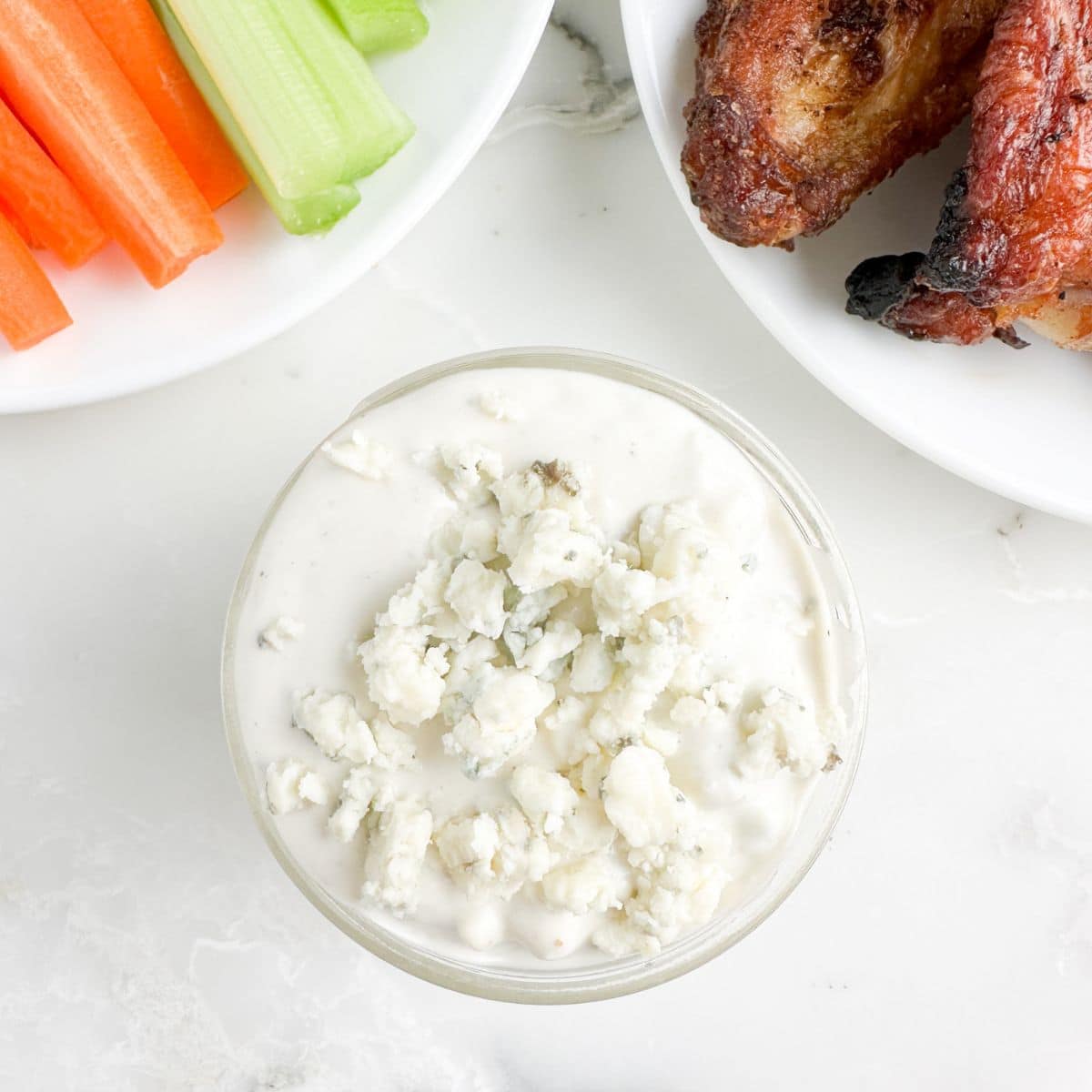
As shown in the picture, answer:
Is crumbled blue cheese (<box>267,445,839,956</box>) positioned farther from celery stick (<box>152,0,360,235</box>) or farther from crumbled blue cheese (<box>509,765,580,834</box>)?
celery stick (<box>152,0,360,235</box>)

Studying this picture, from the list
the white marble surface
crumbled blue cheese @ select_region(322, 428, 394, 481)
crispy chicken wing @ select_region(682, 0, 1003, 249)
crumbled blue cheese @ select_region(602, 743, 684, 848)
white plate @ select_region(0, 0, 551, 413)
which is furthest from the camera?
the white marble surface

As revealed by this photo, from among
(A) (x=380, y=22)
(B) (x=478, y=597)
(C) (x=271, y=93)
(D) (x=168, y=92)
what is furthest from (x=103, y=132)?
(B) (x=478, y=597)

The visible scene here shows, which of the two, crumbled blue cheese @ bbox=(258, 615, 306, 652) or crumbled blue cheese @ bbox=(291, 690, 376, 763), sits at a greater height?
crumbled blue cheese @ bbox=(258, 615, 306, 652)

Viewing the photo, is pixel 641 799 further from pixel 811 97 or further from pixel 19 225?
pixel 19 225

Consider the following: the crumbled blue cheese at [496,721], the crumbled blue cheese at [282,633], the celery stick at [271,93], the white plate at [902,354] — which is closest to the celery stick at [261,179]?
the celery stick at [271,93]

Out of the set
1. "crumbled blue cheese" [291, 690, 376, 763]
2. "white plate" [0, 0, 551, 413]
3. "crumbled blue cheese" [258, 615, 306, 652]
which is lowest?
"crumbled blue cheese" [291, 690, 376, 763]

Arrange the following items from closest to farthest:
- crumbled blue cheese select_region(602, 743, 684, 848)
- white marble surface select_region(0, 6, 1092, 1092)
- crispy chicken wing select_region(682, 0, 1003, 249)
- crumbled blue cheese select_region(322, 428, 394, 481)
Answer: crumbled blue cheese select_region(602, 743, 684, 848) → crumbled blue cheese select_region(322, 428, 394, 481) → crispy chicken wing select_region(682, 0, 1003, 249) → white marble surface select_region(0, 6, 1092, 1092)

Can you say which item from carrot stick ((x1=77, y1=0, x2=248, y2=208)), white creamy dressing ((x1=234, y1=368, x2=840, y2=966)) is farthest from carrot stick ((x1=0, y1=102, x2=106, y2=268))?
white creamy dressing ((x1=234, y1=368, x2=840, y2=966))

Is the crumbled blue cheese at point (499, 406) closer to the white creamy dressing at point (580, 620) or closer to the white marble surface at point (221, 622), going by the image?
the white creamy dressing at point (580, 620)
